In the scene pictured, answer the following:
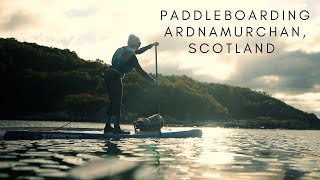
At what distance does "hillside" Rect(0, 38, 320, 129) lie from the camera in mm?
134025

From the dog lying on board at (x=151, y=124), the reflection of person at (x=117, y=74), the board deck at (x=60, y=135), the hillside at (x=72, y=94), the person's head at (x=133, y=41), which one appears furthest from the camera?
the hillside at (x=72, y=94)

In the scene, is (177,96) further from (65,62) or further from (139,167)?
(139,167)

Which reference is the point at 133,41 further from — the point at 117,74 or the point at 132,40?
the point at 117,74

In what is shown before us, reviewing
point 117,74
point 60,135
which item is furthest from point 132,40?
point 60,135

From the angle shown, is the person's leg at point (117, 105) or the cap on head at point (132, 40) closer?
the person's leg at point (117, 105)

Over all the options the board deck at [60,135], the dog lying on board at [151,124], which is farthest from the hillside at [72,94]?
the board deck at [60,135]

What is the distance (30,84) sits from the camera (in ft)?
477

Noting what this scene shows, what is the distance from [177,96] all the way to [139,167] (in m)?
164

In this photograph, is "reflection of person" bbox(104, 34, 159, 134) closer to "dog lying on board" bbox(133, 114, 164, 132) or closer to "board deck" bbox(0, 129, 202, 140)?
"board deck" bbox(0, 129, 202, 140)

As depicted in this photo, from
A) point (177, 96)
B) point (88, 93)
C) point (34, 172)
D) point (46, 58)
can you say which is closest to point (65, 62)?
point (46, 58)

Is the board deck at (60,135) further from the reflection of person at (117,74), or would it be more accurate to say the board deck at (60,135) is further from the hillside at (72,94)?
the hillside at (72,94)

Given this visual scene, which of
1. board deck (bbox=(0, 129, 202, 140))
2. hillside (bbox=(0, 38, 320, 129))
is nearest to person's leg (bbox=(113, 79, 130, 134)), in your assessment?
board deck (bbox=(0, 129, 202, 140))

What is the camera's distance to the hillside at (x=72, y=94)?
134 metres

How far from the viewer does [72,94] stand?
14812cm
